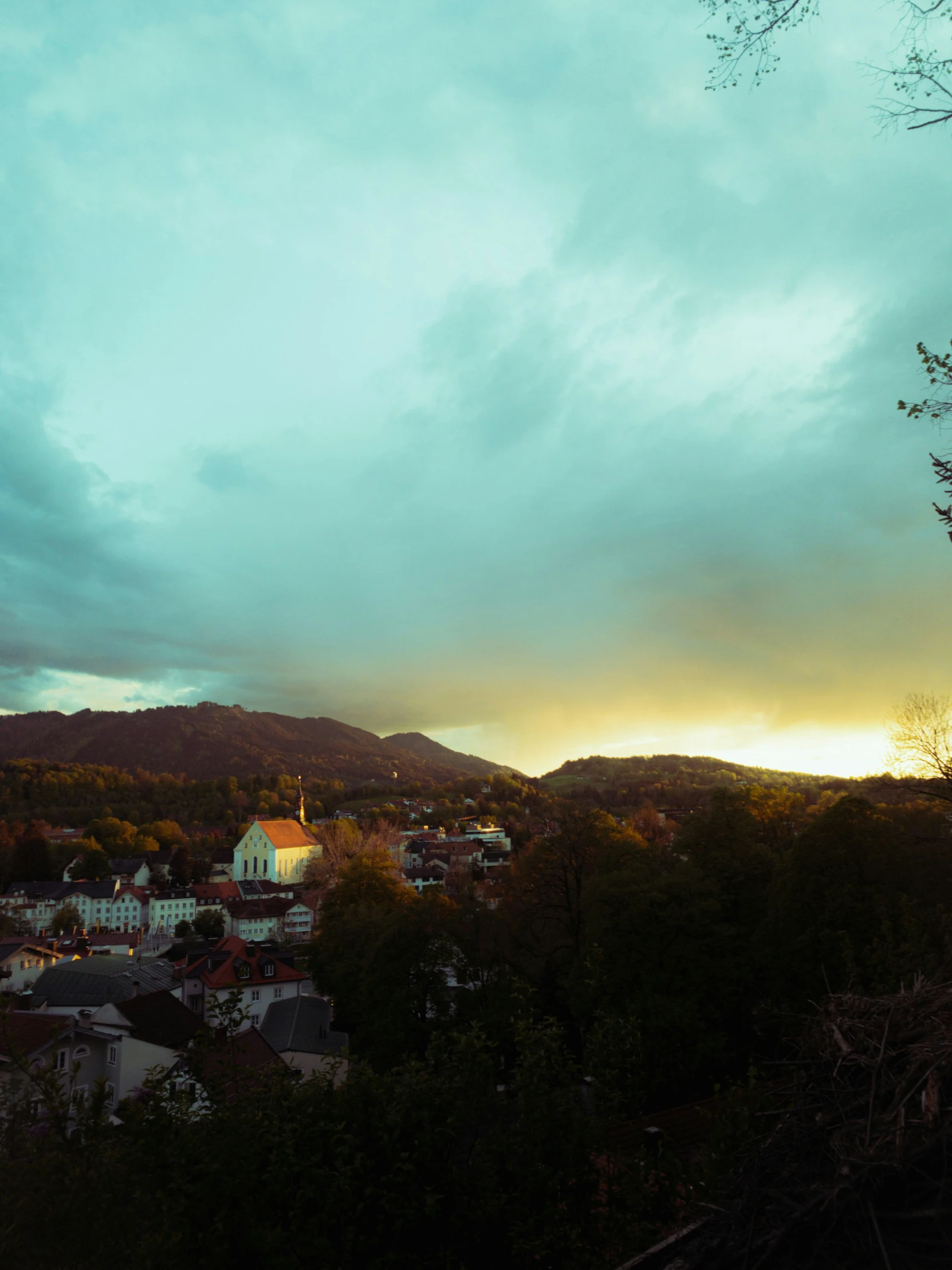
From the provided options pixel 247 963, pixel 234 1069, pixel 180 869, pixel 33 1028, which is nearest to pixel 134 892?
pixel 180 869

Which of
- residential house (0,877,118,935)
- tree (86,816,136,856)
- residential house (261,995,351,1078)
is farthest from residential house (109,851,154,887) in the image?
residential house (261,995,351,1078)

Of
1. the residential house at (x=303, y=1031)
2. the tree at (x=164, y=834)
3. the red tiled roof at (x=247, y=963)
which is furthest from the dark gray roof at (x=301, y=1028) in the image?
the tree at (x=164, y=834)

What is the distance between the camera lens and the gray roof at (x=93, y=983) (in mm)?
29016

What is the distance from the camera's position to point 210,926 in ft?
199

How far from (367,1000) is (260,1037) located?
3796mm

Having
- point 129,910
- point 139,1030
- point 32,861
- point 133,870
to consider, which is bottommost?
point 129,910

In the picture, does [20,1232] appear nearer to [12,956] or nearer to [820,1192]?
[820,1192]

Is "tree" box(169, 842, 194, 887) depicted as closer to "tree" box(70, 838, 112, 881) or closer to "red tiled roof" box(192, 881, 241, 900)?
"red tiled roof" box(192, 881, 241, 900)

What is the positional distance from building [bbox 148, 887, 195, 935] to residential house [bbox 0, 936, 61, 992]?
30.9 meters

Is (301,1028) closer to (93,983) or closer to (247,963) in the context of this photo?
(247,963)

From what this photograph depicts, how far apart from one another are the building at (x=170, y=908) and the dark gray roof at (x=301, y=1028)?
5348cm

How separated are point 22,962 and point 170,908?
3577 cm

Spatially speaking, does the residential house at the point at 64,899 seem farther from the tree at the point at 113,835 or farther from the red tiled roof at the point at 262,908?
the tree at the point at 113,835

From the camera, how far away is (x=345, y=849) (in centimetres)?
6372
